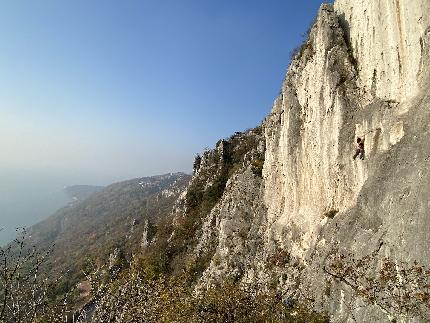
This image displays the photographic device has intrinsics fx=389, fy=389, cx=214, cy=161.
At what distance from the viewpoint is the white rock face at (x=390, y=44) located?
1953 cm

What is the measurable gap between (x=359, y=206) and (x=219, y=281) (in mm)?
22590

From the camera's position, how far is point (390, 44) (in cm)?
2194

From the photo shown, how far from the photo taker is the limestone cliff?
17594 mm

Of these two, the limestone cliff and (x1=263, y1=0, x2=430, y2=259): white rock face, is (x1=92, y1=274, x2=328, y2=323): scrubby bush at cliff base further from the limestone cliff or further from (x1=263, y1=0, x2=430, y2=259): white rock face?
(x1=263, y1=0, x2=430, y2=259): white rock face

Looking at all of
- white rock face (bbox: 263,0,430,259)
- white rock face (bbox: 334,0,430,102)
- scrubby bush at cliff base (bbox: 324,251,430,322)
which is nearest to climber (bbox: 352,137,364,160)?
white rock face (bbox: 263,0,430,259)

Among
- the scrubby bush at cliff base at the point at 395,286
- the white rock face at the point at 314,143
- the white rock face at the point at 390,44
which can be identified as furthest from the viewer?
the white rock face at the point at 314,143

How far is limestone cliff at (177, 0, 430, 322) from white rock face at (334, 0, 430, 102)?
0.20ft

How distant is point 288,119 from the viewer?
35.9m

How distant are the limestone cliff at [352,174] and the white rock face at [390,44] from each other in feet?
0.20

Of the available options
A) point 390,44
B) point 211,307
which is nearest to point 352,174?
point 390,44

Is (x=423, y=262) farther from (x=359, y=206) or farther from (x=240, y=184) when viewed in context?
(x=240, y=184)

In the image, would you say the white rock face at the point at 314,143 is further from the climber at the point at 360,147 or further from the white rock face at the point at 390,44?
the white rock face at the point at 390,44

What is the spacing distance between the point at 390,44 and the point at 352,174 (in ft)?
26.7

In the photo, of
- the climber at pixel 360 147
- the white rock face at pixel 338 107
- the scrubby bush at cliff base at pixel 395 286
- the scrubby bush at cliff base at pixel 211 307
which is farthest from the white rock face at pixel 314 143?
the scrubby bush at cliff base at pixel 211 307
